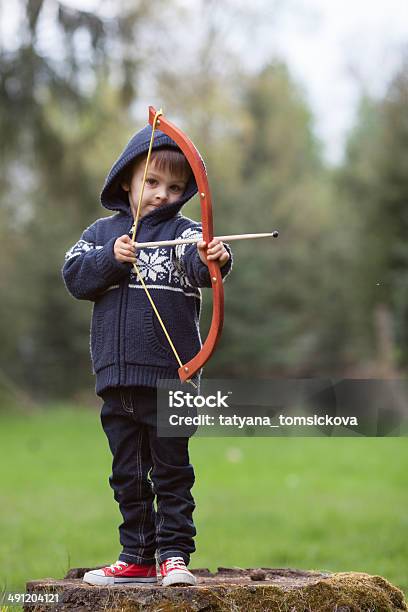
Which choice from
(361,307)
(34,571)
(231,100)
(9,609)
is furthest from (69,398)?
(9,609)

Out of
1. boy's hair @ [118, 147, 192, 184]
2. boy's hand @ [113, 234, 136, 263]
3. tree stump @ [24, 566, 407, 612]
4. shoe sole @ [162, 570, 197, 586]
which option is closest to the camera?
tree stump @ [24, 566, 407, 612]

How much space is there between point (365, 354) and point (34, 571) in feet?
61.8

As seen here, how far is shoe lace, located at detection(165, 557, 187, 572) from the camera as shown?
3.60 metres

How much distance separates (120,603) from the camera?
341 cm

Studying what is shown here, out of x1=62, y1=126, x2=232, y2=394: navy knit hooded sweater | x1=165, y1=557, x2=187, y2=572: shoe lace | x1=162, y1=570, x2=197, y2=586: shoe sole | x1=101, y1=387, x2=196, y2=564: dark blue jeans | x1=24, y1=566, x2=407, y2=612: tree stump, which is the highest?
x1=62, y1=126, x2=232, y2=394: navy knit hooded sweater

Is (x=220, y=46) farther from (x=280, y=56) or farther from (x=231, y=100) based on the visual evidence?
(x=280, y=56)

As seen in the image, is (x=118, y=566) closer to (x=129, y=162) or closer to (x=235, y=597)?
(x=235, y=597)

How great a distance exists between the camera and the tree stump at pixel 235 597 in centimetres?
337

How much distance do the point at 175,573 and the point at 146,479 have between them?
0.42 m

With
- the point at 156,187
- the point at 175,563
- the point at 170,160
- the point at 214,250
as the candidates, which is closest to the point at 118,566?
the point at 175,563

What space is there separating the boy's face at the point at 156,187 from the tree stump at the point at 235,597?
56.1 inches

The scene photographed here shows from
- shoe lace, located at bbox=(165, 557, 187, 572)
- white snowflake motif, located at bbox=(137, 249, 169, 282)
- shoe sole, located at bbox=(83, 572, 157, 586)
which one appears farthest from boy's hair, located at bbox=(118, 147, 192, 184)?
shoe sole, located at bbox=(83, 572, 157, 586)

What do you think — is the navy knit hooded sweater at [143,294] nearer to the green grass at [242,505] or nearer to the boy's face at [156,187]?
the boy's face at [156,187]

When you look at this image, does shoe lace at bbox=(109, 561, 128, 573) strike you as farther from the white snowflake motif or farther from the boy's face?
the boy's face
